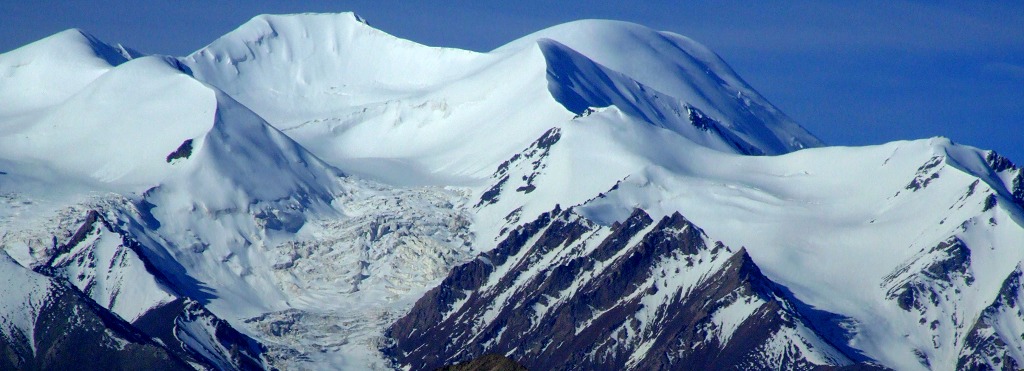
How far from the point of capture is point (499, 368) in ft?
429

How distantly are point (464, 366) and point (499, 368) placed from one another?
2.07 meters

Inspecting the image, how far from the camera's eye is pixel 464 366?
13225cm
